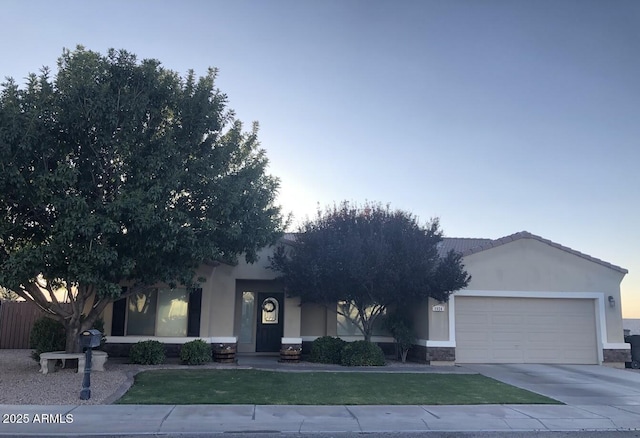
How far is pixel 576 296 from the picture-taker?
18.4 m

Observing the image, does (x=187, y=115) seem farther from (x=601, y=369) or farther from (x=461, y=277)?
(x=601, y=369)

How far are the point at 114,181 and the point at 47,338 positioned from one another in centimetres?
580

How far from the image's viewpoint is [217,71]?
1406 cm

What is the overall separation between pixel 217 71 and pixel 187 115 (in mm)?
1562

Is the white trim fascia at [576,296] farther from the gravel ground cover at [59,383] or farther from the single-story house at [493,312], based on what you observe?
the gravel ground cover at [59,383]

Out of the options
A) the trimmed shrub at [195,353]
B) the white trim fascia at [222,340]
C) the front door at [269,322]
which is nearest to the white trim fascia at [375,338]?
the front door at [269,322]

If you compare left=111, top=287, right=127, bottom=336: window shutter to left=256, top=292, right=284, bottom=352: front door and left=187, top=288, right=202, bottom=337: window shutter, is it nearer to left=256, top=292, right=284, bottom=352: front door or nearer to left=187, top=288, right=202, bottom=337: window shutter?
left=187, top=288, right=202, bottom=337: window shutter

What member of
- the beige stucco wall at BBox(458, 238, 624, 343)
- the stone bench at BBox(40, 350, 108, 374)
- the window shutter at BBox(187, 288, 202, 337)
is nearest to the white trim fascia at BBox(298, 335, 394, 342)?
the beige stucco wall at BBox(458, 238, 624, 343)

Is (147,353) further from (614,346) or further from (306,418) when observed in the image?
(614,346)

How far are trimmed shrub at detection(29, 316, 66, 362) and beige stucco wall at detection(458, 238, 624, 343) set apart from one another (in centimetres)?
1252

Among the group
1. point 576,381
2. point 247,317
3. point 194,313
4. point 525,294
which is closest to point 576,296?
point 525,294

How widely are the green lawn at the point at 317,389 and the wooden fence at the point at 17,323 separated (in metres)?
9.10

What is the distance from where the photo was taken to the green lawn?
10898 millimetres

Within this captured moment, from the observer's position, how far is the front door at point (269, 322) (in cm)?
2006
